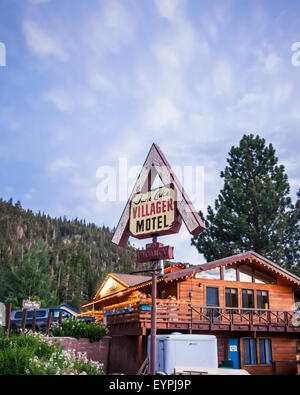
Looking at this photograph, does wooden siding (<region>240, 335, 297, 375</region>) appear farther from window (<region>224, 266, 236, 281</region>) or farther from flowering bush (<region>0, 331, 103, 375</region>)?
flowering bush (<region>0, 331, 103, 375</region>)

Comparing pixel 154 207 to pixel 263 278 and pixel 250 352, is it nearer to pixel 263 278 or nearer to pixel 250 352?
pixel 250 352

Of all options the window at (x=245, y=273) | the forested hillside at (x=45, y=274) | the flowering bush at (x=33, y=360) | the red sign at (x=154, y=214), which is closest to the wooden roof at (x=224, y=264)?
the window at (x=245, y=273)

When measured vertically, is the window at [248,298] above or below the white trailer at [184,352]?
above

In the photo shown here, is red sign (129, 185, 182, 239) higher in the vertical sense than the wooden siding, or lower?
higher

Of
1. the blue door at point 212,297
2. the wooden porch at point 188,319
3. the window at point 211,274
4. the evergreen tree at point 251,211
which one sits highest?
the evergreen tree at point 251,211

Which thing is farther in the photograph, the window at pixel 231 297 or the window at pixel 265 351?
the window at pixel 265 351

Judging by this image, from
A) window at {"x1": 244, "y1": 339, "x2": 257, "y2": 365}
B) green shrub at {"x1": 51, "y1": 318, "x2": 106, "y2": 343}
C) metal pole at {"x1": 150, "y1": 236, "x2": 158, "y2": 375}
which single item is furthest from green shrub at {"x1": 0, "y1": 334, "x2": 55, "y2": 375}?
window at {"x1": 244, "y1": 339, "x2": 257, "y2": 365}

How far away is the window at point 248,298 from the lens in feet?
91.4

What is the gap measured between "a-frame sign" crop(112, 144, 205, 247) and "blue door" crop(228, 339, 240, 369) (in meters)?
16.2

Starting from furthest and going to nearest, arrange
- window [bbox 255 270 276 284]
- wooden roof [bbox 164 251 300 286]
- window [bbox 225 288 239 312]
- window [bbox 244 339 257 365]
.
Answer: window [bbox 255 270 276 284] < window [bbox 225 288 239 312] < window [bbox 244 339 257 365] < wooden roof [bbox 164 251 300 286]

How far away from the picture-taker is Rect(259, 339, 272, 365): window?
27.3 metres

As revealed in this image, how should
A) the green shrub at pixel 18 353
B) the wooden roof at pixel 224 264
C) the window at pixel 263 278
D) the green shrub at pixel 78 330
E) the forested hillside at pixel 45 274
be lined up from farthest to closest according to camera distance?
the forested hillside at pixel 45 274
the window at pixel 263 278
the wooden roof at pixel 224 264
the green shrub at pixel 78 330
the green shrub at pixel 18 353

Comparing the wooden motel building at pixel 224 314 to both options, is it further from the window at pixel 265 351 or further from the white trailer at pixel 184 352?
the white trailer at pixel 184 352

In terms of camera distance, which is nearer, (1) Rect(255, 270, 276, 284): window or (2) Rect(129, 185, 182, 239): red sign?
(2) Rect(129, 185, 182, 239): red sign
